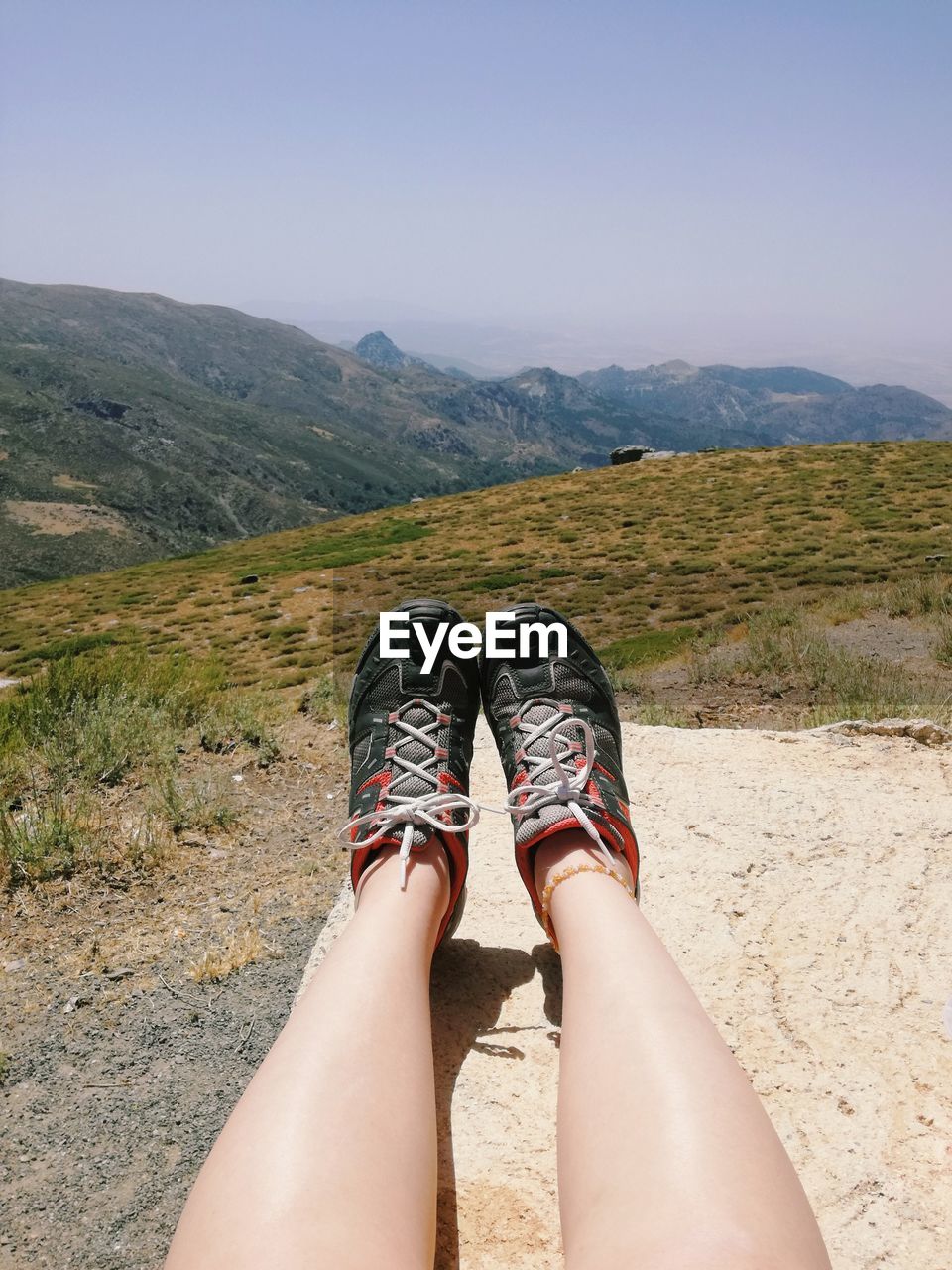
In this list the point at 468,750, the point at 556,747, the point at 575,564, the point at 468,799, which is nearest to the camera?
the point at 468,799

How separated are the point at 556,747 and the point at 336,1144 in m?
1.55

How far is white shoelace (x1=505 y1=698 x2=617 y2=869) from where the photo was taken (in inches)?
94.0

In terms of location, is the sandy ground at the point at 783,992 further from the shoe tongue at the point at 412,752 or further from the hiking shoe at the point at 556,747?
the shoe tongue at the point at 412,752

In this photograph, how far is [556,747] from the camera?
2.74 metres

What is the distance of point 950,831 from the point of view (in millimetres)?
2990

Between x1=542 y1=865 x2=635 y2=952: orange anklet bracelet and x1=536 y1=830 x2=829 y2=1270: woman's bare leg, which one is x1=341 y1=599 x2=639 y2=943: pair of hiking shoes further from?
x1=536 y1=830 x2=829 y2=1270: woman's bare leg

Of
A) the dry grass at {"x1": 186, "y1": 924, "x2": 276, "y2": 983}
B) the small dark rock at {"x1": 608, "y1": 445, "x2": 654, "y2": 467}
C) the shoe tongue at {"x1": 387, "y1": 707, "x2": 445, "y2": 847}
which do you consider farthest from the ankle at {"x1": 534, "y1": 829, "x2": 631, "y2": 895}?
the small dark rock at {"x1": 608, "y1": 445, "x2": 654, "y2": 467}

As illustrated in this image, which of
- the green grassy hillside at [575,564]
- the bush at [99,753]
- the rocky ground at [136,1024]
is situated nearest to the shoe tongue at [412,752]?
the rocky ground at [136,1024]

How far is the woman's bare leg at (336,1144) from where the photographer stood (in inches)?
48.4

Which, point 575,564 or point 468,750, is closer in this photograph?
point 468,750

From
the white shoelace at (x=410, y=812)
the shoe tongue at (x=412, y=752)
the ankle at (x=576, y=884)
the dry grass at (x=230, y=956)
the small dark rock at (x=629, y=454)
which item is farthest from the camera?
the small dark rock at (x=629, y=454)

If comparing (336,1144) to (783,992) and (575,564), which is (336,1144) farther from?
(575,564)

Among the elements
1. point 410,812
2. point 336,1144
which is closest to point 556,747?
point 410,812

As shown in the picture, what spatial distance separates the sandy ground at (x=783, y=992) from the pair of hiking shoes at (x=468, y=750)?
347 mm
